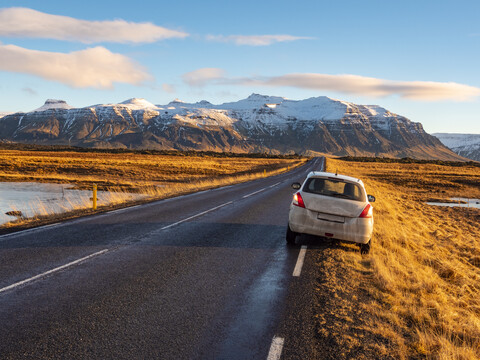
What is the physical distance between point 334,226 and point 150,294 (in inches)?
176

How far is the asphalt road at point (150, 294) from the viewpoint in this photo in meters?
4.39

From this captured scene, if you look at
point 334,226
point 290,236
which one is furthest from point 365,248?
point 290,236

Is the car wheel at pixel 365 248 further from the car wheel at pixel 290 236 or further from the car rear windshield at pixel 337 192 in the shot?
the car wheel at pixel 290 236

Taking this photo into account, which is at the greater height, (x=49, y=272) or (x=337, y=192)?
(x=337, y=192)

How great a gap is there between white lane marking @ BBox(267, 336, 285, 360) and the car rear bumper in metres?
4.40

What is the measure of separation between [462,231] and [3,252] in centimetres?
1656

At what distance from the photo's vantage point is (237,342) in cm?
452

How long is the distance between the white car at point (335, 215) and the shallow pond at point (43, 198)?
11.1 m

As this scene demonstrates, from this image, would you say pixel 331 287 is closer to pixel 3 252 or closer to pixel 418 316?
pixel 418 316

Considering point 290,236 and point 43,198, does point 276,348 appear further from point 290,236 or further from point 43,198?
point 43,198

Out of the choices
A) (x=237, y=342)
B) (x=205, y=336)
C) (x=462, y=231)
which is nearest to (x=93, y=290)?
(x=205, y=336)

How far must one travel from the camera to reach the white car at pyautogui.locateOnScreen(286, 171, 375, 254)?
862 centimetres

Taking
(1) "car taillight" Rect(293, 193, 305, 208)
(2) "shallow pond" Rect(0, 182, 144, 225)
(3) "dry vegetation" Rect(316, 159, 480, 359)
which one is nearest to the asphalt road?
(3) "dry vegetation" Rect(316, 159, 480, 359)

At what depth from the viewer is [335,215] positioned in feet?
28.5
